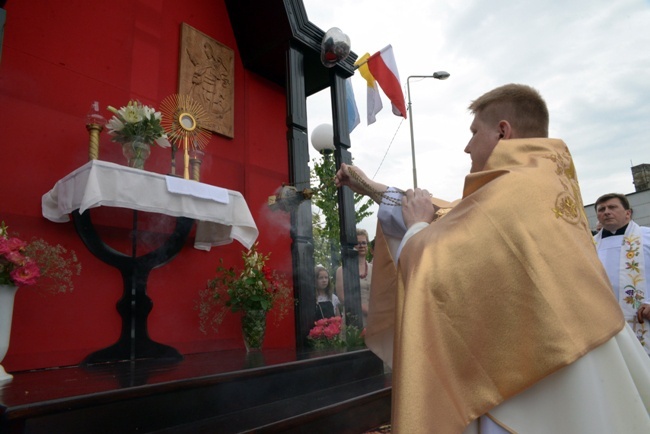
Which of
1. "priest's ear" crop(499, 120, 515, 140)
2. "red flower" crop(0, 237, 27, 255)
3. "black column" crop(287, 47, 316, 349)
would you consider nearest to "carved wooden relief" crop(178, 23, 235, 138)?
"black column" crop(287, 47, 316, 349)

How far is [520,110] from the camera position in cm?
151

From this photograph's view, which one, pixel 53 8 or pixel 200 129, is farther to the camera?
pixel 200 129


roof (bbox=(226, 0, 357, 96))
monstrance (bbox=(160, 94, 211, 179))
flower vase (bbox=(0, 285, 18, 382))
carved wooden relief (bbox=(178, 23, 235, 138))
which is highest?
roof (bbox=(226, 0, 357, 96))

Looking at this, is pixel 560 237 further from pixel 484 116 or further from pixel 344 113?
pixel 344 113

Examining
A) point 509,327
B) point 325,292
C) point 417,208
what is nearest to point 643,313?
point 325,292

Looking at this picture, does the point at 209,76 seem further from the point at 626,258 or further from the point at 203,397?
the point at 626,258

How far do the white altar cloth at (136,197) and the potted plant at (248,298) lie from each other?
0.31 meters

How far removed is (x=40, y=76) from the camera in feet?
11.6

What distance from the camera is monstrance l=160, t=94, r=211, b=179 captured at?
13.1 feet

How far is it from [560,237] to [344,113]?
13.9 feet

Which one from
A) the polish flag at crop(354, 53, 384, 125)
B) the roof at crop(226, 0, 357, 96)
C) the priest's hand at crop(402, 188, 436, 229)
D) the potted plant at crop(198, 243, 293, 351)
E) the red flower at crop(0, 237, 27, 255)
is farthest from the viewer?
the polish flag at crop(354, 53, 384, 125)

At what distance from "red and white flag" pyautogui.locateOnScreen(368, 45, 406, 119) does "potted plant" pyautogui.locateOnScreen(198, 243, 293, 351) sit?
8.79 ft

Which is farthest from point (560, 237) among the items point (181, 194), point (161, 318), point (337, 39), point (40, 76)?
point (337, 39)

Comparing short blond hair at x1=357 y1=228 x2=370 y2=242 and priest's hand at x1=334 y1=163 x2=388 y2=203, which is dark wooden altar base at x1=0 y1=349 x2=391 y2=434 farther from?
short blond hair at x1=357 y1=228 x2=370 y2=242
